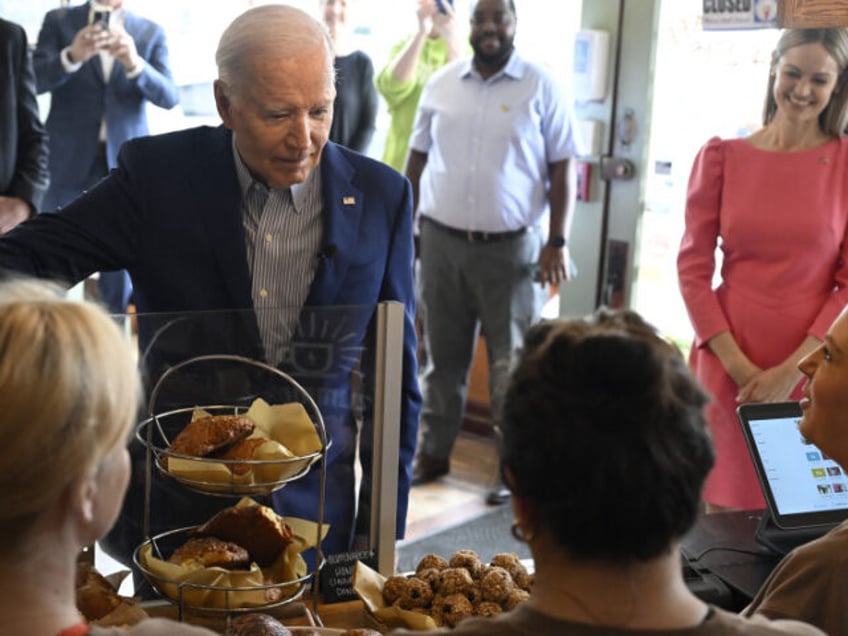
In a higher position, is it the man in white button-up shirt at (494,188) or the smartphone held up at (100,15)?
the smartphone held up at (100,15)

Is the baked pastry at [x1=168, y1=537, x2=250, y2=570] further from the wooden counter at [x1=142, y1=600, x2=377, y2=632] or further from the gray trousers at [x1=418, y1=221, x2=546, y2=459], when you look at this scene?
the gray trousers at [x1=418, y1=221, x2=546, y2=459]

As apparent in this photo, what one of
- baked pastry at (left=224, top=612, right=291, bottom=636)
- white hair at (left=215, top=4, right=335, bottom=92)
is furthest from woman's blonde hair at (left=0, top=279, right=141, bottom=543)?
white hair at (left=215, top=4, right=335, bottom=92)

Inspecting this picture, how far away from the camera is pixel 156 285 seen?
6.31ft

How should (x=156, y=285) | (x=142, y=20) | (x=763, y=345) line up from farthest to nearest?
(x=142, y=20), (x=763, y=345), (x=156, y=285)

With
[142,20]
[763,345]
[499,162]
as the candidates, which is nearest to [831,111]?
[763,345]

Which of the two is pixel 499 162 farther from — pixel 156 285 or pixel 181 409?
pixel 181 409

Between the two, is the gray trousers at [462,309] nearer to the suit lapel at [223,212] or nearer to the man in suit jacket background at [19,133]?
the man in suit jacket background at [19,133]

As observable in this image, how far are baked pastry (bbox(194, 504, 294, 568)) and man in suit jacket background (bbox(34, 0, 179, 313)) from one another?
9.15 feet

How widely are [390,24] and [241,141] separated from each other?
10.4 ft

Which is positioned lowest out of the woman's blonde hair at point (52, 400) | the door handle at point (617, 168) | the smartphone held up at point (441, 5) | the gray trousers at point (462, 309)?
the gray trousers at point (462, 309)

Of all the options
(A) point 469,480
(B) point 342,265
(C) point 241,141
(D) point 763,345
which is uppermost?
(C) point 241,141

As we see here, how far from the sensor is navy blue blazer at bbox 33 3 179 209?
162 inches

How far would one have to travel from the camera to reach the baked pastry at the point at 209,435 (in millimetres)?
1465

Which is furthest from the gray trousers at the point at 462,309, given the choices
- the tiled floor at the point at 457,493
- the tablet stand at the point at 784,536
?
the tablet stand at the point at 784,536
